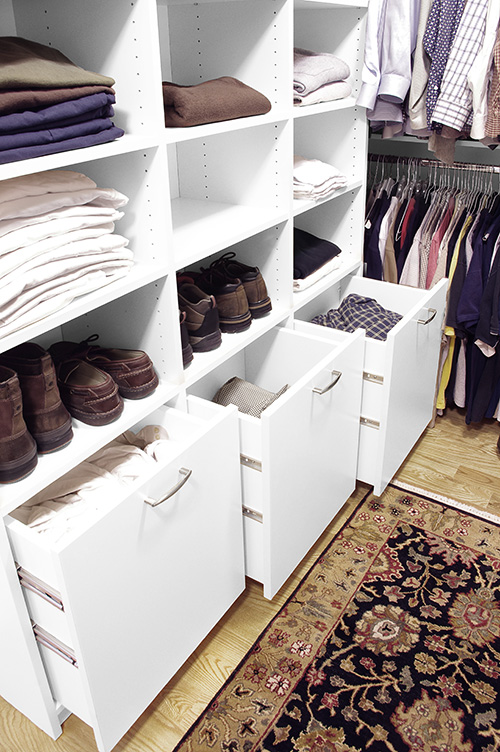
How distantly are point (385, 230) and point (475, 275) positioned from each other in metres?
0.37

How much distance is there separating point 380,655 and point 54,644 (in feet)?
2.66

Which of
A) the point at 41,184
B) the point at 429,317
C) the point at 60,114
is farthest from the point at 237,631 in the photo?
the point at 60,114

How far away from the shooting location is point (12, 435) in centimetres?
113

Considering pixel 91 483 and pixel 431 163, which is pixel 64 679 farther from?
pixel 431 163

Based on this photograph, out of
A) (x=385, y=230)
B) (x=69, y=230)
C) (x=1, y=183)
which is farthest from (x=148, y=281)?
(x=385, y=230)

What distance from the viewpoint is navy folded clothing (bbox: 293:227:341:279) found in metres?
1.93

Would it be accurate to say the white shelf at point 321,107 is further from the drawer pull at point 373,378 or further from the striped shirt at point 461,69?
the drawer pull at point 373,378

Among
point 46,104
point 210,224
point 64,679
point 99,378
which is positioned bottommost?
point 64,679

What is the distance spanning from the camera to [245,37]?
5.24 ft

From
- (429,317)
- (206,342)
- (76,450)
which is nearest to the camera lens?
(76,450)

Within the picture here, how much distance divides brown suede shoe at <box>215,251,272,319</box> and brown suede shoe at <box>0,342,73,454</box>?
26.2 inches

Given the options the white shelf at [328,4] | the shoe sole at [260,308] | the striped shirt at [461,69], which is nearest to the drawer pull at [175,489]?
the shoe sole at [260,308]

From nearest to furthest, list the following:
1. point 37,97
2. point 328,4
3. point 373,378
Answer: point 37,97 → point 328,4 → point 373,378

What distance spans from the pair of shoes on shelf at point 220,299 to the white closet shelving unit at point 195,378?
0.04 m
